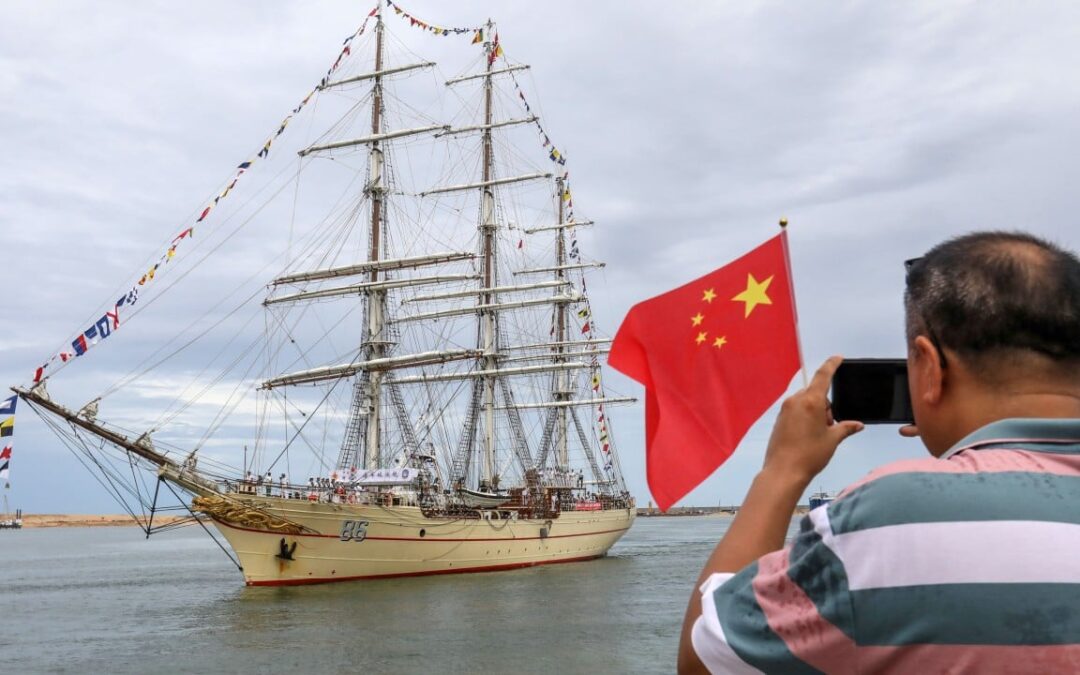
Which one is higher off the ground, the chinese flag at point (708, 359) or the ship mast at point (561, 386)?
the ship mast at point (561, 386)

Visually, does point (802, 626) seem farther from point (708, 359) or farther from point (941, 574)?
point (708, 359)

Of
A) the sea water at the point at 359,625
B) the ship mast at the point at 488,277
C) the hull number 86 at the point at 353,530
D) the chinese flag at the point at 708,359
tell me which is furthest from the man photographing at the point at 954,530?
the ship mast at the point at 488,277

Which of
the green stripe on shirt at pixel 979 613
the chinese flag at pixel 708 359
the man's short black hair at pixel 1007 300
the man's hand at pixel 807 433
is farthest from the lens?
the chinese flag at pixel 708 359

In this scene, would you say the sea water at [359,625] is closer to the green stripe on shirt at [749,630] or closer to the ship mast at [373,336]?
the ship mast at [373,336]

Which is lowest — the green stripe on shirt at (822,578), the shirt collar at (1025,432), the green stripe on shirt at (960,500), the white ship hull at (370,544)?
the white ship hull at (370,544)

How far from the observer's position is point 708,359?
10.1ft

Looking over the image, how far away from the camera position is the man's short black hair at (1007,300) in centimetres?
150

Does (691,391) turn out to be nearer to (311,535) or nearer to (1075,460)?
(1075,460)

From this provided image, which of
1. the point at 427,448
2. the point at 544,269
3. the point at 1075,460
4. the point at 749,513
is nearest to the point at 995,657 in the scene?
the point at 1075,460

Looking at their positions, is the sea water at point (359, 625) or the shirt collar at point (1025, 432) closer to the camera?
the shirt collar at point (1025, 432)

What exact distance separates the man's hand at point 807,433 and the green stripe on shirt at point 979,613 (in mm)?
419

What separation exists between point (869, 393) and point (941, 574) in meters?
0.58

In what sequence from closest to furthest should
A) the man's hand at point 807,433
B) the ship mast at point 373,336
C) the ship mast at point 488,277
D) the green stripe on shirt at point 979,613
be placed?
the green stripe on shirt at point 979,613
the man's hand at point 807,433
the ship mast at point 373,336
the ship mast at point 488,277

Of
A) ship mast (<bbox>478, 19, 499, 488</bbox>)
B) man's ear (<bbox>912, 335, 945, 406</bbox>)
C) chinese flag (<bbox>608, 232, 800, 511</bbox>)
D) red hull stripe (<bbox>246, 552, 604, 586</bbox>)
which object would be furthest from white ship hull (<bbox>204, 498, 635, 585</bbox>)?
man's ear (<bbox>912, 335, 945, 406</bbox>)
